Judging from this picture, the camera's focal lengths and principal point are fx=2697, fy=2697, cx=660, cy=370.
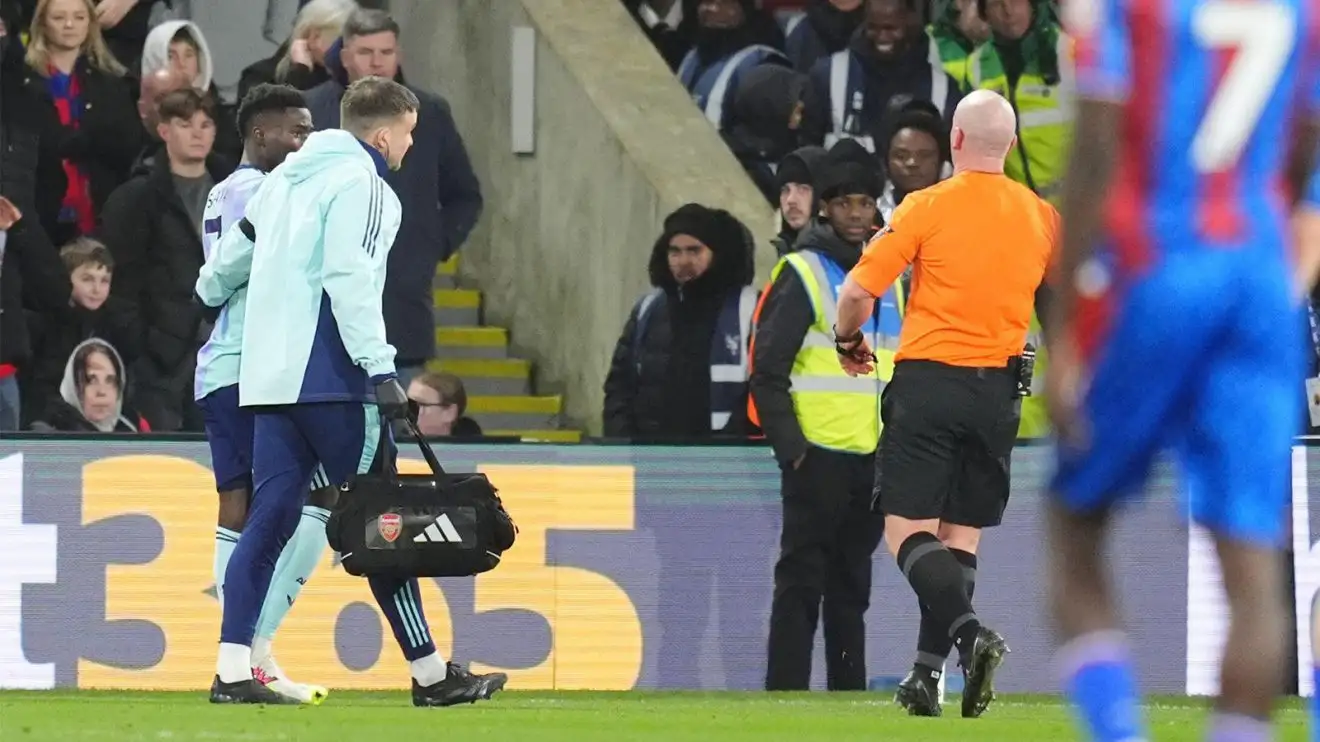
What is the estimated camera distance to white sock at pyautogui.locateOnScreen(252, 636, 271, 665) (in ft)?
32.2

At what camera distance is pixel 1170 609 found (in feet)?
39.7

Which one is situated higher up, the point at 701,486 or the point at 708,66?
the point at 708,66

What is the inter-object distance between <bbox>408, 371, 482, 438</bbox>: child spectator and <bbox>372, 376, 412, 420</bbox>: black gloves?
383cm

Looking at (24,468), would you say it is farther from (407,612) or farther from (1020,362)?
(1020,362)

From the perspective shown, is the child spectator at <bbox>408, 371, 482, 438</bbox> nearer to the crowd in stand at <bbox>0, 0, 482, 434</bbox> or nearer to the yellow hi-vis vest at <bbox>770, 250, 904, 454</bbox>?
the crowd in stand at <bbox>0, 0, 482, 434</bbox>

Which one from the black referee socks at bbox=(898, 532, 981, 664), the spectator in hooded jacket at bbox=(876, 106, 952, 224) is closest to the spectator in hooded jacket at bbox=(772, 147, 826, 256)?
the spectator in hooded jacket at bbox=(876, 106, 952, 224)

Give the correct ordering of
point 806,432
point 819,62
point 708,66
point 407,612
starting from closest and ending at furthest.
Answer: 1. point 407,612
2. point 806,432
3. point 819,62
4. point 708,66

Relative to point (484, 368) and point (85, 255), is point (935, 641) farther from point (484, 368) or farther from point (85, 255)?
point (484, 368)

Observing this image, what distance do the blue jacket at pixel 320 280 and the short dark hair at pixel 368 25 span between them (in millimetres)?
3906

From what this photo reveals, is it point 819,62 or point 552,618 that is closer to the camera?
point 552,618

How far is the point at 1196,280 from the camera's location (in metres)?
4.79

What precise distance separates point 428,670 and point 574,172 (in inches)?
263

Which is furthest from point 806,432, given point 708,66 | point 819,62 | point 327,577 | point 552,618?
point 708,66

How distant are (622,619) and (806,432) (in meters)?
1.22
